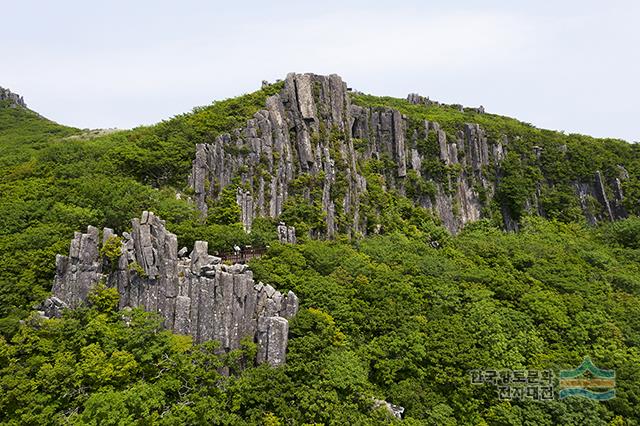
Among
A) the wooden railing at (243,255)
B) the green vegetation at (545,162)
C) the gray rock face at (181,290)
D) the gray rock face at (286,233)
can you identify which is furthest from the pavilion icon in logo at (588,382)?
the green vegetation at (545,162)

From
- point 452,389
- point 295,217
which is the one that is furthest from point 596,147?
point 452,389

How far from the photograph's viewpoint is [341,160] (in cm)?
4428

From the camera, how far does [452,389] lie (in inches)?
813

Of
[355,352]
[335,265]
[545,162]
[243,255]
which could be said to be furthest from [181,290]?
[545,162]

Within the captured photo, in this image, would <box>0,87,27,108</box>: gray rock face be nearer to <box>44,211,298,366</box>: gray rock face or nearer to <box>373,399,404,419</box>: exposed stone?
<box>44,211,298,366</box>: gray rock face

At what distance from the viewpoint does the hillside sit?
58.7 feet

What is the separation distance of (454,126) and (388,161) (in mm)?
14456

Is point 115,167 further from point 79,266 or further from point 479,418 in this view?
point 479,418

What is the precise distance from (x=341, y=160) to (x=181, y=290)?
89.6 ft

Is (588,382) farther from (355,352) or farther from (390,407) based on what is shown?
(355,352)

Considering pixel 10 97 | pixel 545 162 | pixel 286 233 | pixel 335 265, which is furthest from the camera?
pixel 10 97

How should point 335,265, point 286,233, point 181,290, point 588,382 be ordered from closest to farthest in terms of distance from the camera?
point 588,382 → point 181,290 → point 335,265 → point 286,233

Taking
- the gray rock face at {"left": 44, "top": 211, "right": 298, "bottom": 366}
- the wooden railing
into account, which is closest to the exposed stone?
the gray rock face at {"left": 44, "top": 211, "right": 298, "bottom": 366}

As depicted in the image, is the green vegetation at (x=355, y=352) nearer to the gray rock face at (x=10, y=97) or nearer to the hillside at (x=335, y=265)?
the hillside at (x=335, y=265)
